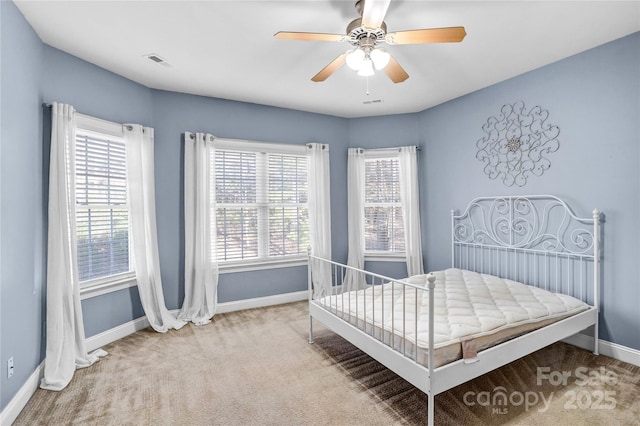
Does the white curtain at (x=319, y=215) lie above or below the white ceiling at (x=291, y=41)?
below

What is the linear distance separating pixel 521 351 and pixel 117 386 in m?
2.86

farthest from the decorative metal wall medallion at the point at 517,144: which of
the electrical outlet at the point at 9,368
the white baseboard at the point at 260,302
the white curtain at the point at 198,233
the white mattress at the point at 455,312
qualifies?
the electrical outlet at the point at 9,368

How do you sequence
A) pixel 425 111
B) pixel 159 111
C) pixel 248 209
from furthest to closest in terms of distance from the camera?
pixel 425 111 < pixel 248 209 < pixel 159 111

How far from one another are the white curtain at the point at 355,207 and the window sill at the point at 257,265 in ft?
2.36

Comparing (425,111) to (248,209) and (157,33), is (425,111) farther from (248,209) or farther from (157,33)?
(157,33)

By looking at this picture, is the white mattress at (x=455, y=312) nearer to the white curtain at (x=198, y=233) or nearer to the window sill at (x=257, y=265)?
the window sill at (x=257, y=265)

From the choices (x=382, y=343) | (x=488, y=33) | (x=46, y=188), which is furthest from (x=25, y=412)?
(x=488, y=33)

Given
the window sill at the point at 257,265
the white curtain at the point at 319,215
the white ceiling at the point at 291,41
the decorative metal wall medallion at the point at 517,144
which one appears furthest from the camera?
the white curtain at the point at 319,215

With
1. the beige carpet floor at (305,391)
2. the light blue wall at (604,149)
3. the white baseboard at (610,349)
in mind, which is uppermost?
the light blue wall at (604,149)

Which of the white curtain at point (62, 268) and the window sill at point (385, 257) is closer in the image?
the white curtain at point (62, 268)

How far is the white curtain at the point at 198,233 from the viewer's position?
3641mm

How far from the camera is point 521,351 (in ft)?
7.09

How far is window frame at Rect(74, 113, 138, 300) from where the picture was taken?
2842 mm

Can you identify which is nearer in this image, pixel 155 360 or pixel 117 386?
pixel 117 386
